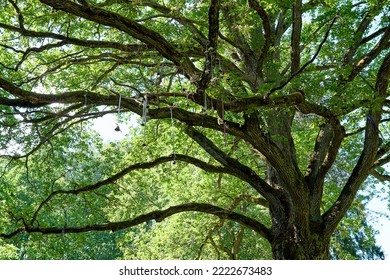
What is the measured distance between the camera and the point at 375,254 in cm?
2314

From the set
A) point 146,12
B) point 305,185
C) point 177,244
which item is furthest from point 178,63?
point 177,244

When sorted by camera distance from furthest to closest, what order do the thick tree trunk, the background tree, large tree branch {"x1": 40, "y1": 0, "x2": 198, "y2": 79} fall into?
the thick tree trunk → the background tree → large tree branch {"x1": 40, "y1": 0, "x2": 198, "y2": 79}

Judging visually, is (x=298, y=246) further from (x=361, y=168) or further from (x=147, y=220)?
(x=147, y=220)

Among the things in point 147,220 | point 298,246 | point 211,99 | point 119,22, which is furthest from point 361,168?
point 119,22

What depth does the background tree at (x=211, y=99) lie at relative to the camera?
19.2ft

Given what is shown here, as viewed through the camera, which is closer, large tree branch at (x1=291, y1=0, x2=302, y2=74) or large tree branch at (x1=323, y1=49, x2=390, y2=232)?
large tree branch at (x1=291, y1=0, x2=302, y2=74)

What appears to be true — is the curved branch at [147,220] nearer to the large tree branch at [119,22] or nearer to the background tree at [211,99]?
the background tree at [211,99]

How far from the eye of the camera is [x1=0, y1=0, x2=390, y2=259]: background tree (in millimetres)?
5852

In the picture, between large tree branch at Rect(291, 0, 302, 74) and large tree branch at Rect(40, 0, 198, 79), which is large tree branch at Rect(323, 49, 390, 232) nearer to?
large tree branch at Rect(291, 0, 302, 74)

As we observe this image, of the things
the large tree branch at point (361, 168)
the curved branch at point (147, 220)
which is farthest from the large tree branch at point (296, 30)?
the curved branch at point (147, 220)

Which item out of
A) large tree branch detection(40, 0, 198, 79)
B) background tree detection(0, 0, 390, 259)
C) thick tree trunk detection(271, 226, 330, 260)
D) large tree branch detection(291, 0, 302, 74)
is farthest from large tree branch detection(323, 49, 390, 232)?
large tree branch detection(40, 0, 198, 79)

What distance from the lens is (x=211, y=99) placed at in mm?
5715

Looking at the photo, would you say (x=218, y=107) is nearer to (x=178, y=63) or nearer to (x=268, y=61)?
(x=178, y=63)

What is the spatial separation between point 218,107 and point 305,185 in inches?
113
